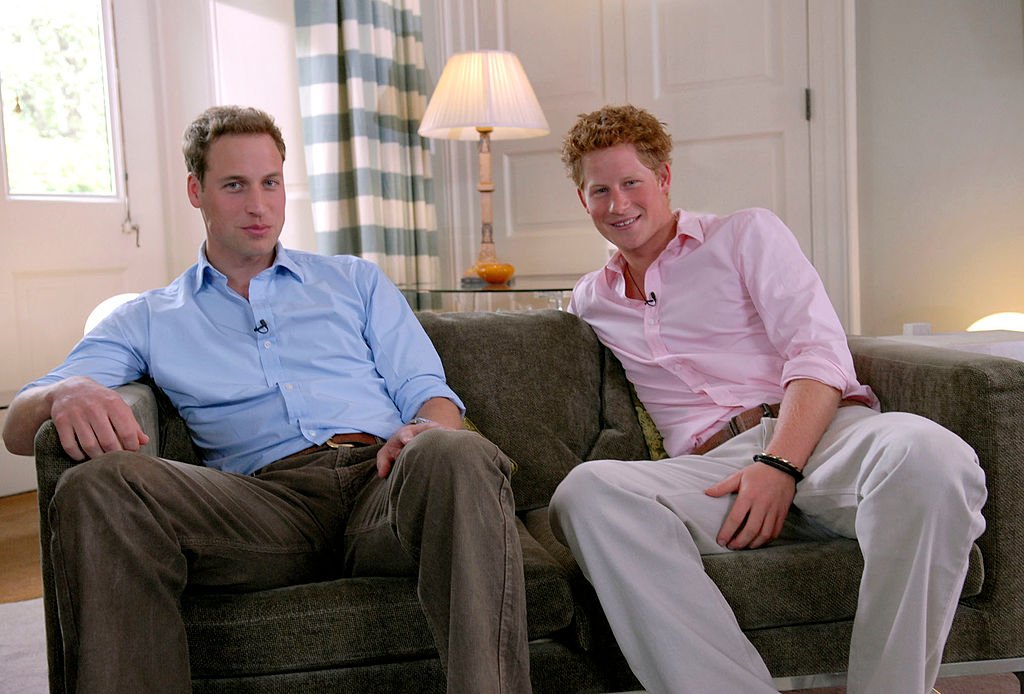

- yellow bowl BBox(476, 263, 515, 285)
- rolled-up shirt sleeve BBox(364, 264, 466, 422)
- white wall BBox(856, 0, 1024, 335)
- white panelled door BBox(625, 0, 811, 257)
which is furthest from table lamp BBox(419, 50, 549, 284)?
rolled-up shirt sleeve BBox(364, 264, 466, 422)

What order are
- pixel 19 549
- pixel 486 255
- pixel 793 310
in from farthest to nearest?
pixel 486 255 → pixel 19 549 → pixel 793 310

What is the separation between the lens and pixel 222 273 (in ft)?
5.95

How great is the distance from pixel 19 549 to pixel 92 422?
1.74 m

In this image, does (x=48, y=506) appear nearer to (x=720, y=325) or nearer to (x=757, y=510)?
(x=757, y=510)

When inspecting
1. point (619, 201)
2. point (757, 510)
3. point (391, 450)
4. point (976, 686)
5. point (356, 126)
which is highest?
point (356, 126)

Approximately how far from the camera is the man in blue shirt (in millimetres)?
1235

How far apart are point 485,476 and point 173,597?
427mm

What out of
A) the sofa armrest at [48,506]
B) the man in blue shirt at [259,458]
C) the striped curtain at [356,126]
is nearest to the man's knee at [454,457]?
the man in blue shirt at [259,458]

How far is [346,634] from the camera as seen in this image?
1406 mm

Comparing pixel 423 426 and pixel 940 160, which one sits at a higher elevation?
pixel 940 160

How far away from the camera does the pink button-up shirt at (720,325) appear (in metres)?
1.72

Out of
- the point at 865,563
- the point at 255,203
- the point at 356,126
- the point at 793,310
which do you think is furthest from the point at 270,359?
the point at 356,126

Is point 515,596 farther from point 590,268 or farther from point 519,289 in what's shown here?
point 590,268

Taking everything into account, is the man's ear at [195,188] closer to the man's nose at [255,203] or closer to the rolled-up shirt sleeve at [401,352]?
the man's nose at [255,203]
